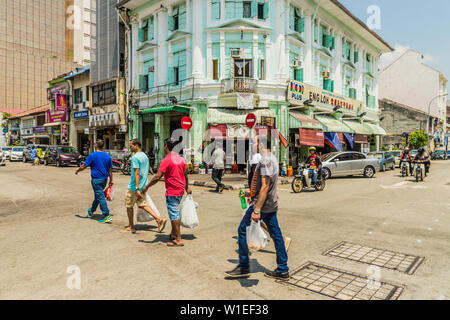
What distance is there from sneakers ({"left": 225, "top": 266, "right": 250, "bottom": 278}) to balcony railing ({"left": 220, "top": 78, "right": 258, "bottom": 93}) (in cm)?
1521

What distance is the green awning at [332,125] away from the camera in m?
21.9

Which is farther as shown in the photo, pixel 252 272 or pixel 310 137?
pixel 310 137

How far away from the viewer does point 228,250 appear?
4938 millimetres

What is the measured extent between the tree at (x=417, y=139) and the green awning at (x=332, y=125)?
63.8 ft

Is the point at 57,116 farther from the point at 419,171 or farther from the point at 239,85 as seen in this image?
the point at 419,171

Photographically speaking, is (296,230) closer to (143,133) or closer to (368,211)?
(368,211)

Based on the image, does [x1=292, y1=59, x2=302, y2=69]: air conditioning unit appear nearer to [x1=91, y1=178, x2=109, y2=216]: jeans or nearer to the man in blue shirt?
the man in blue shirt

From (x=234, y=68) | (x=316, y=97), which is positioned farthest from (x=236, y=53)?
(x=316, y=97)

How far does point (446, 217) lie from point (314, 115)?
1570 cm

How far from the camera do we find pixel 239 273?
386 cm

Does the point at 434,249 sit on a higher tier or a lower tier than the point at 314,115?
lower

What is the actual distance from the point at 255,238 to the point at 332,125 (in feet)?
68.0
